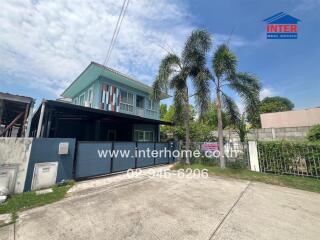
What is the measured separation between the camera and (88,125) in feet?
37.2

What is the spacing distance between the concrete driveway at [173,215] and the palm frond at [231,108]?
4.38 metres

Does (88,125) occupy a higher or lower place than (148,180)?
higher

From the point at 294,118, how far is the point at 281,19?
1589cm

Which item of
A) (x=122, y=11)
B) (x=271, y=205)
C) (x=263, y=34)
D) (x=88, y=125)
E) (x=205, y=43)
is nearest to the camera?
(x=271, y=205)

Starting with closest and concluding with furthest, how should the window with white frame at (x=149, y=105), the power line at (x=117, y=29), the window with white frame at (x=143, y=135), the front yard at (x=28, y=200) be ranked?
the front yard at (x=28, y=200) < the power line at (x=117, y=29) < the window with white frame at (x=143, y=135) < the window with white frame at (x=149, y=105)

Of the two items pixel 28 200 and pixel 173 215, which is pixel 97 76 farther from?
pixel 173 215

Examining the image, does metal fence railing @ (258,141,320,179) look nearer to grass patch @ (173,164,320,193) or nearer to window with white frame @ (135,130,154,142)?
grass patch @ (173,164,320,193)

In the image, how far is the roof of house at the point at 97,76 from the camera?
10297mm

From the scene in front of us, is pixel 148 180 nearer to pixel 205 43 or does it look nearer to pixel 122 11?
pixel 122 11

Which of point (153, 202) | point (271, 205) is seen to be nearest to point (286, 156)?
point (271, 205)

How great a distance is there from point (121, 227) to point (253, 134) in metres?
14.3

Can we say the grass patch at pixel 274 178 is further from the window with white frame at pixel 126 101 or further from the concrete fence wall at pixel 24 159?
the window with white frame at pixel 126 101

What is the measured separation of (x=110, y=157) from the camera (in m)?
7.51

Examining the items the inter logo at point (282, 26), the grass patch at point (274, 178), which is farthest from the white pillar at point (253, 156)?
the inter logo at point (282, 26)
